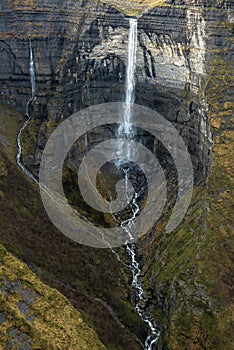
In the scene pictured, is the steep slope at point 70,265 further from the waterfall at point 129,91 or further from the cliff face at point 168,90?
the waterfall at point 129,91

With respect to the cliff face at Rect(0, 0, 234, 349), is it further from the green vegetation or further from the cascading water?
the cascading water

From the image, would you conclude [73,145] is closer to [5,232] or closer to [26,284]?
[5,232]

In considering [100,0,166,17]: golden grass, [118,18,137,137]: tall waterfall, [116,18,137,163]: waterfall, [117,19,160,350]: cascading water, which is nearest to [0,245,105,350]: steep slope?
[117,19,160,350]: cascading water

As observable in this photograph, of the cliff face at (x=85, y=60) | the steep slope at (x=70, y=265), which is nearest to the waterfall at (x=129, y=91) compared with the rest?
the cliff face at (x=85, y=60)

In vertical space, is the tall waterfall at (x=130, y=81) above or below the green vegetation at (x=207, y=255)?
above

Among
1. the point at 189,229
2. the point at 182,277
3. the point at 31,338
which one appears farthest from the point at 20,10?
the point at 31,338
